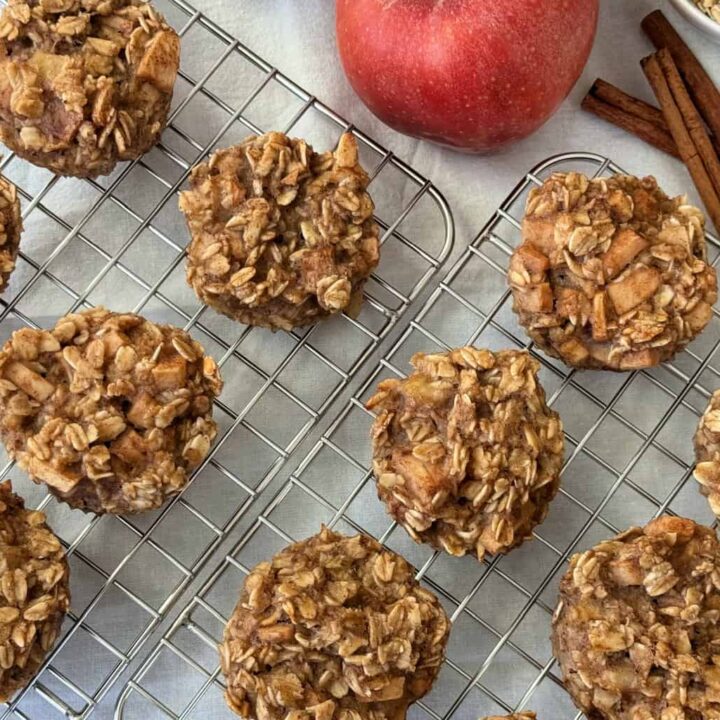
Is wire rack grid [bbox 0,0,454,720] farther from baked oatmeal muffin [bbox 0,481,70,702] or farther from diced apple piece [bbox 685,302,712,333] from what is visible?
diced apple piece [bbox 685,302,712,333]

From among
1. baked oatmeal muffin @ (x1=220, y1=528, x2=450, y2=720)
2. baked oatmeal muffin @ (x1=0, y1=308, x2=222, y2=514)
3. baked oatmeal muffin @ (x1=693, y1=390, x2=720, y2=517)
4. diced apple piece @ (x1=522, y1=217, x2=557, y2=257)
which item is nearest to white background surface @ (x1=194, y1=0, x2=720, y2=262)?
diced apple piece @ (x1=522, y1=217, x2=557, y2=257)

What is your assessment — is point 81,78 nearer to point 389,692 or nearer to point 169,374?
point 169,374

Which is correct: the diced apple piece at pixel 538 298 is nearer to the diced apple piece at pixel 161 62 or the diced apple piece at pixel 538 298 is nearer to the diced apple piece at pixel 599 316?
the diced apple piece at pixel 599 316

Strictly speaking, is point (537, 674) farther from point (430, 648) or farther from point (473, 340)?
point (473, 340)

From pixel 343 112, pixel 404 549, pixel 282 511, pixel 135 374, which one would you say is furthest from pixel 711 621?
pixel 343 112

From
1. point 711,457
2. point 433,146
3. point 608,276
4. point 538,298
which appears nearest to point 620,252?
point 608,276
